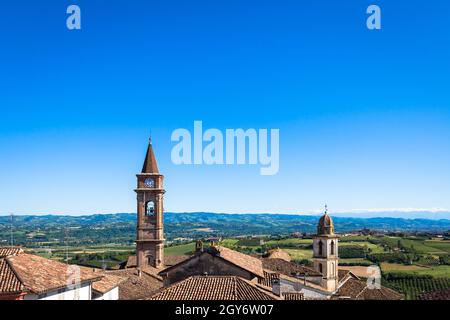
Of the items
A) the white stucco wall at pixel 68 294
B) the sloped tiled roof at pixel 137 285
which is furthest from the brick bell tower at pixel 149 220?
the white stucco wall at pixel 68 294

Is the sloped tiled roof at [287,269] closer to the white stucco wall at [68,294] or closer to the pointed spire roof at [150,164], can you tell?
the pointed spire roof at [150,164]

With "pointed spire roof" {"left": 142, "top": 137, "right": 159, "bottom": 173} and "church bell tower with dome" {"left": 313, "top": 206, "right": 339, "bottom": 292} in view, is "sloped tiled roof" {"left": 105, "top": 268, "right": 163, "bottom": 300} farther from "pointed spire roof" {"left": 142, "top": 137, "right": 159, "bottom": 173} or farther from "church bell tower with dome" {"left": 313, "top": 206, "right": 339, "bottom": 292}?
"church bell tower with dome" {"left": 313, "top": 206, "right": 339, "bottom": 292}

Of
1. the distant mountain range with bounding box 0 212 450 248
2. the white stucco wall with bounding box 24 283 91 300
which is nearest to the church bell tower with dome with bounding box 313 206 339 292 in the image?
the white stucco wall with bounding box 24 283 91 300

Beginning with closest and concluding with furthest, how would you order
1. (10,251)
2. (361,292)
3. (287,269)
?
(10,251), (361,292), (287,269)

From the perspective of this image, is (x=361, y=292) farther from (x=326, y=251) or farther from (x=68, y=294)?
(x=68, y=294)

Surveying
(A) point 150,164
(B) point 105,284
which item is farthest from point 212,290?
(A) point 150,164
